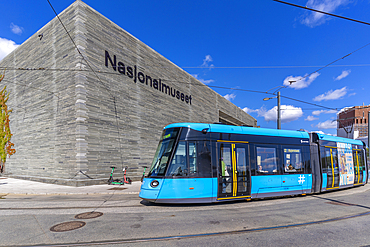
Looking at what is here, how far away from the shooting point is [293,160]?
31.2ft

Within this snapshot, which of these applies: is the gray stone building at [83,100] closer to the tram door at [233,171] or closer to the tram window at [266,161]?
the tram door at [233,171]

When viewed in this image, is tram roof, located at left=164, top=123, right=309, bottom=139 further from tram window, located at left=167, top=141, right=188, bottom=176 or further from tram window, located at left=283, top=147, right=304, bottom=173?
tram window, located at left=167, top=141, right=188, bottom=176

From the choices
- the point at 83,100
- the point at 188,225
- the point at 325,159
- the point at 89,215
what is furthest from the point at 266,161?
the point at 83,100

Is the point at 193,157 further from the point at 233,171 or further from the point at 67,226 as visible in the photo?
the point at 67,226

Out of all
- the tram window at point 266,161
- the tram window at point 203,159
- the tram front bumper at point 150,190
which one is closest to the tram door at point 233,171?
the tram window at point 203,159

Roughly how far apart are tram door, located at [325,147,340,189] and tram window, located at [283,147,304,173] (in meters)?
2.08

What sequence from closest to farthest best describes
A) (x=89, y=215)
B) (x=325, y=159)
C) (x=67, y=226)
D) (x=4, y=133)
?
(x=67, y=226) < (x=89, y=215) < (x=325, y=159) < (x=4, y=133)

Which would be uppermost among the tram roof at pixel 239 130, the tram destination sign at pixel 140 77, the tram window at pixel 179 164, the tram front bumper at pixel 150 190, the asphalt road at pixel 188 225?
the tram destination sign at pixel 140 77

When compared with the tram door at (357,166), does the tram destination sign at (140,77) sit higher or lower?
higher

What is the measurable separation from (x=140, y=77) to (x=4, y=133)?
13.4 meters

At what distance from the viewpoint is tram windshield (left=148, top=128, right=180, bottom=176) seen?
7.24 meters

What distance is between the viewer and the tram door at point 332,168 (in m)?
10.7

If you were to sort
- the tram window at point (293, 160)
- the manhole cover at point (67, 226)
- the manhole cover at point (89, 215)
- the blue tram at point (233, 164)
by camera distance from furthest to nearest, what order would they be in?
the tram window at point (293, 160)
the blue tram at point (233, 164)
the manhole cover at point (89, 215)
the manhole cover at point (67, 226)

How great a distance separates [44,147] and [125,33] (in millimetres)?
10095
